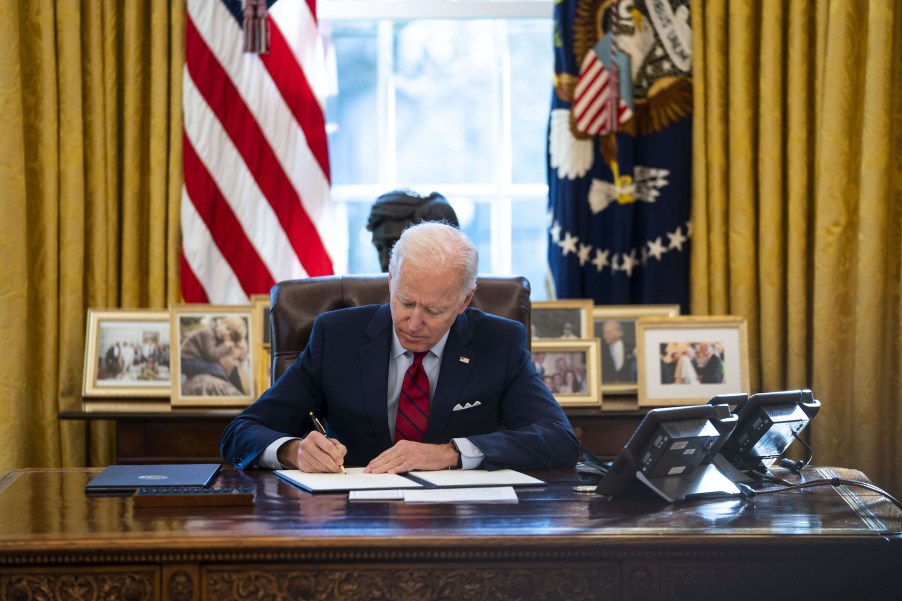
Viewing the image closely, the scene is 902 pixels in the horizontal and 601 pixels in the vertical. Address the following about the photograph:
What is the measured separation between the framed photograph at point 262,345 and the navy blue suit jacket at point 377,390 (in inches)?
39.6

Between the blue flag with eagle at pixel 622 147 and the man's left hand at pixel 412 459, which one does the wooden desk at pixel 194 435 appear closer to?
the blue flag with eagle at pixel 622 147

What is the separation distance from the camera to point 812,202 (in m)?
4.15

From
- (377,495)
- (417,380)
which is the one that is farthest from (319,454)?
(417,380)

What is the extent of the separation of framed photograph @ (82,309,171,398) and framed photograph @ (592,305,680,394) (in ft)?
5.24

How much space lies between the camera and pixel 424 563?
73.7 inches

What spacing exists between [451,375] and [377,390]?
19cm

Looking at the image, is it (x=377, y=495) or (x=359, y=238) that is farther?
(x=359, y=238)

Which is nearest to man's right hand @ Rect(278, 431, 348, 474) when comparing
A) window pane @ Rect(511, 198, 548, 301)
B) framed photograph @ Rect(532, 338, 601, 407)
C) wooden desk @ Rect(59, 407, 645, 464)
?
wooden desk @ Rect(59, 407, 645, 464)

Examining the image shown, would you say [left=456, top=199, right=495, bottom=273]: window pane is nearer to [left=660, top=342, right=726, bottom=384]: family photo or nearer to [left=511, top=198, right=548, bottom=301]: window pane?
[left=511, top=198, right=548, bottom=301]: window pane

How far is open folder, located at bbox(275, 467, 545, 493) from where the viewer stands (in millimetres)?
2242

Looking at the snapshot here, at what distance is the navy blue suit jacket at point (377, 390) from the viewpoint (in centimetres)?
274

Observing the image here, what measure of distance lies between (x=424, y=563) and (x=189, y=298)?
2522mm

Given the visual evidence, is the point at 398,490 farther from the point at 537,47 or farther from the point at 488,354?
the point at 537,47

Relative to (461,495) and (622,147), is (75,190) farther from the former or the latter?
(461,495)
